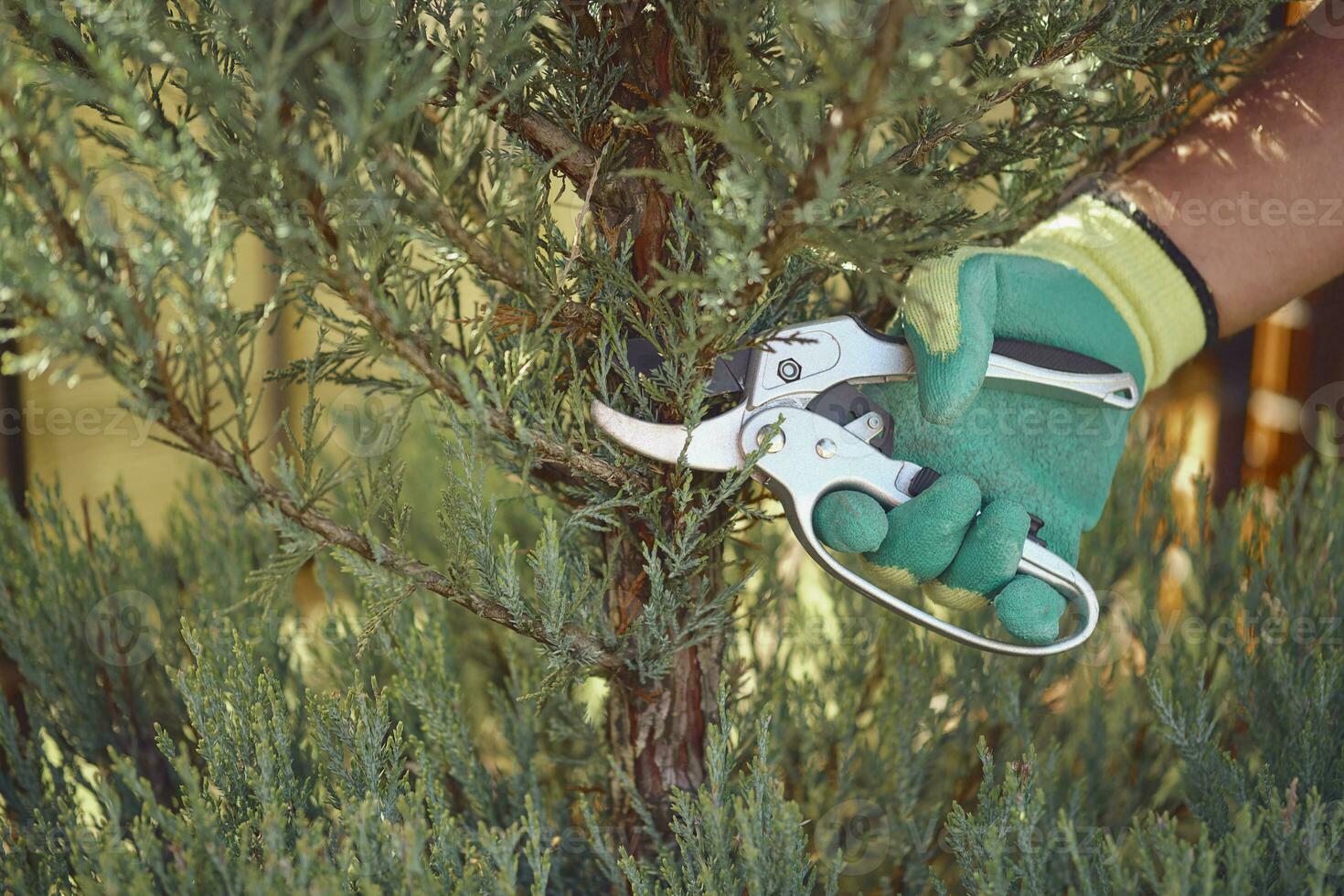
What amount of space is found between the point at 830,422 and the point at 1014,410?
24cm

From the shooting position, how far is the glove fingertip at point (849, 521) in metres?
0.86

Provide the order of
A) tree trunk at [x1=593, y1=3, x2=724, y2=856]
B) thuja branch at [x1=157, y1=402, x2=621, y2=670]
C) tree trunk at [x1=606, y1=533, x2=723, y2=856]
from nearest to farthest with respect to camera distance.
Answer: thuja branch at [x1=157, y1=402, x2=621, y2=670] < tree trunk at [x1=593, y1=3, x2=724, y2=856] < tree trunk at [x1=606, y1=533, x2=723, y2=856]

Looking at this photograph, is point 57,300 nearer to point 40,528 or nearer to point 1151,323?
point 40,528

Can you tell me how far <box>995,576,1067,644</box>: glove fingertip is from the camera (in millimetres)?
893

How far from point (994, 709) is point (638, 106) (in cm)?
93

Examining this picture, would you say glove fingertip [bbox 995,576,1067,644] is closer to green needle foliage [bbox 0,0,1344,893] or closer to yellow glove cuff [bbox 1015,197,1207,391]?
green needle foliage [bbox 0,0,1344,893]

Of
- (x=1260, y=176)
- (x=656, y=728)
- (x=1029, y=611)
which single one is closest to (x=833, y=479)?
(x=1029, y=611)

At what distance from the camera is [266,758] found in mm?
817

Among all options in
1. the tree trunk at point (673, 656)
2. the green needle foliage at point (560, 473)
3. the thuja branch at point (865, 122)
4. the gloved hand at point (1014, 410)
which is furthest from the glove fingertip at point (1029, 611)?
the thuja branch at point (865, 122)

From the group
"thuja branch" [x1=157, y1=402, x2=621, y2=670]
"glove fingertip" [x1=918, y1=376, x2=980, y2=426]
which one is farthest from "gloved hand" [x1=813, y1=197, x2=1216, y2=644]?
"thuja branch" [x1=157, y1=402, x2=621, y2=670]

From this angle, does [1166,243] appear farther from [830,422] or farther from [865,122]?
[865,122]

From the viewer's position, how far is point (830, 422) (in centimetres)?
87

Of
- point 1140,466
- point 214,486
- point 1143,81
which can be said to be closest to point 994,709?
point 1140,466

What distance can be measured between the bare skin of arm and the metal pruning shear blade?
27 cm
